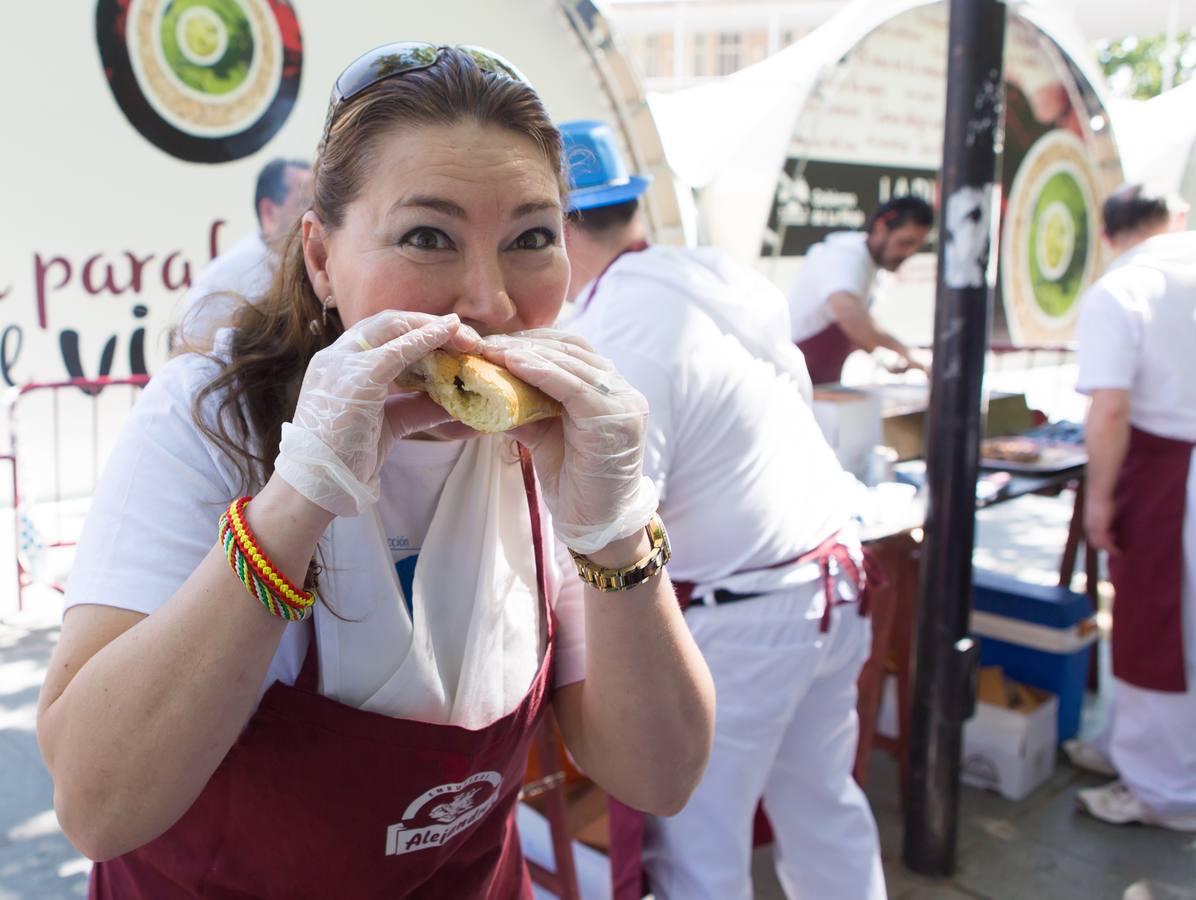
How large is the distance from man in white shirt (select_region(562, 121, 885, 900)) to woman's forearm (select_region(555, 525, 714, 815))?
0.95 meters

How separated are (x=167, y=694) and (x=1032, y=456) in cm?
443

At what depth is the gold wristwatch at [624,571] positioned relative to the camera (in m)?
1.28

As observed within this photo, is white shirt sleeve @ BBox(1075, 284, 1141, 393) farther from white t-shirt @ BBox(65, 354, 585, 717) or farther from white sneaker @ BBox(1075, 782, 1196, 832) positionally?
white t-shirt @ BBox(65, 354, 585, 717)

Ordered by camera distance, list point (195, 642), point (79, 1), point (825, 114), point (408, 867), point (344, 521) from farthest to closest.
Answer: point (825, 114) < point (79, 1) < point (408, 867) < point (344, 521) < point (195, 642)

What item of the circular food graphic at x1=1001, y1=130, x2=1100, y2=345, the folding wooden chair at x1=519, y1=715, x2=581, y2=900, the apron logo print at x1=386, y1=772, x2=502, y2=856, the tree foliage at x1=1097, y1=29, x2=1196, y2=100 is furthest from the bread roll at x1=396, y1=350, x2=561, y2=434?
the tree foliage at x1=1097, y1=29, x2=1196, y2=100

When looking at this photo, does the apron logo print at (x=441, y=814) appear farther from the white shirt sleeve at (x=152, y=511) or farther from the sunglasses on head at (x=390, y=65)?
the sunglasses on head at (x=390, y=65)

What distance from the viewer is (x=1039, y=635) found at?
4.16m

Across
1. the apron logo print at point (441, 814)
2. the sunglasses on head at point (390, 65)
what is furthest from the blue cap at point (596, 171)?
the apron logo print at point (441, 814)

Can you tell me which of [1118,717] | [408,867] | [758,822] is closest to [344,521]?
[408,867]

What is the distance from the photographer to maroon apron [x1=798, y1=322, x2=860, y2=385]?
6648 millimetres

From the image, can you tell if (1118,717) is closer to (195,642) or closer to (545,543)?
(545,543)

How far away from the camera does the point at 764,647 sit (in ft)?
8.07

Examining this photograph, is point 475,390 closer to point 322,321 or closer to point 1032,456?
point 322,321

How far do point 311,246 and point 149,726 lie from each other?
27.5 inches
